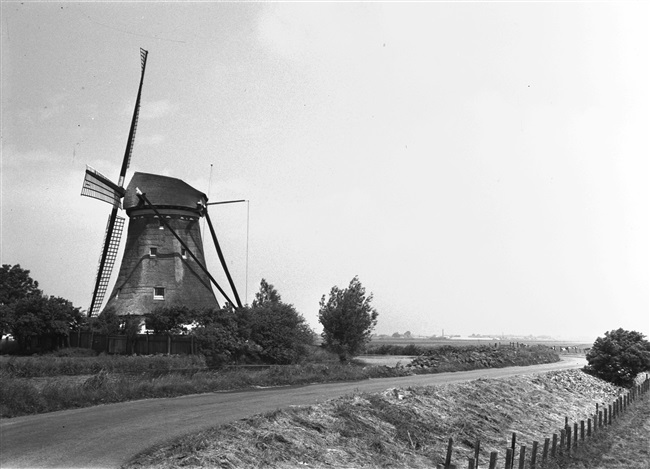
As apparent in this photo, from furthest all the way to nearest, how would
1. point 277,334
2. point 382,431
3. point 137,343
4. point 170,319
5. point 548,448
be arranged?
point 170,319 → point 137,343 → point 277,334 → point 548,448 → point 382,431

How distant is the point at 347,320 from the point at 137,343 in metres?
16.4

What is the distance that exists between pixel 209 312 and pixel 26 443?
33.6 m

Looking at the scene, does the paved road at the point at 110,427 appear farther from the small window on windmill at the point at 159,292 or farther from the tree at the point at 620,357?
the tree at the point at 620,357

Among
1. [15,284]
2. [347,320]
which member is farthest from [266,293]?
[15,284]

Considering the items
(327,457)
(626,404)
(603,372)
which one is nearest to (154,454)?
(327,457)

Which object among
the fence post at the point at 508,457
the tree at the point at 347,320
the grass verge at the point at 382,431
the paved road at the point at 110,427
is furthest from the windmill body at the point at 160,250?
the fence post at the point at 508,457

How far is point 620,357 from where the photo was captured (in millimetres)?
44062

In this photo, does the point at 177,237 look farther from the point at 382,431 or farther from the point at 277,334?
the point at 382,431

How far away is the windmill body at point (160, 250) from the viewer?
164ft

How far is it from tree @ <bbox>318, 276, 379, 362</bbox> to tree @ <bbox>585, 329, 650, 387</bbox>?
56.5 feet

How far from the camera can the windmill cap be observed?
51.5 metres

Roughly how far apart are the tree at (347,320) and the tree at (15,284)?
96.2 ft

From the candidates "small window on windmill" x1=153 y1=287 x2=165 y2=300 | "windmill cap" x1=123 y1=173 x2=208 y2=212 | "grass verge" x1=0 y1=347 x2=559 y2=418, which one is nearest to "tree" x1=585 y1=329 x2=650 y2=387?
"grass verge" x1=0 y1=347 x2=559 y2=418

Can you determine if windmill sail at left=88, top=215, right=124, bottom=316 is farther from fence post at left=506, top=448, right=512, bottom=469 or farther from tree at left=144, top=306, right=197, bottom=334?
fence post at left=506, top=448, right=512, bottom=469
